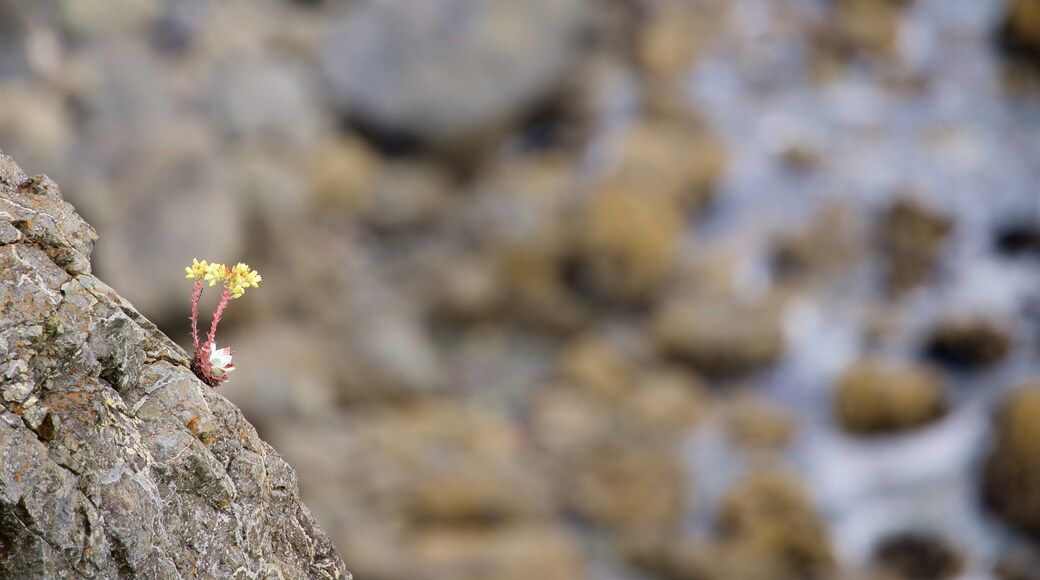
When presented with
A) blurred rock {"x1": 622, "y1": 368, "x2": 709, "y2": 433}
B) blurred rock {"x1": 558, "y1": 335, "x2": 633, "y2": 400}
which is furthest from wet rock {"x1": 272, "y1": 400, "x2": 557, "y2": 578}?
blurred rock {"x1": 622, "y1": 368, "x2": 709, "y2": 433}

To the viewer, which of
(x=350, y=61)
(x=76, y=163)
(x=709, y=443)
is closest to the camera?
(x=709, y=443)

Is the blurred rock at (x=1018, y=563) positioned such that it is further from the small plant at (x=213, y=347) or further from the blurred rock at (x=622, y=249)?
the small plant at (x=213, y=347)

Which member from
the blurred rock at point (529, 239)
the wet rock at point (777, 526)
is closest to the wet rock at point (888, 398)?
the wet rock at point (777, 526)

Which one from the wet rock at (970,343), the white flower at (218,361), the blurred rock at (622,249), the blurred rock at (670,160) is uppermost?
the blurred rock at (670,160)

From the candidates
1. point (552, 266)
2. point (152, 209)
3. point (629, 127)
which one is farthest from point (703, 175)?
point (152, 209)

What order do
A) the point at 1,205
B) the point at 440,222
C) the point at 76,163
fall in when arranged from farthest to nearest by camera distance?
the point at 440,222, the point at 76,163, the point at 1,205

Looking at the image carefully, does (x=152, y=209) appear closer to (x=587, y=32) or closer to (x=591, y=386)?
(x=591, y=386)

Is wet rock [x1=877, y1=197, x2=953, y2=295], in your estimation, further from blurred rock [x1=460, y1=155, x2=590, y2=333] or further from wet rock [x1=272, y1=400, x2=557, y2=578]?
wet rock [x1=272, y1=400, x2=557, y2=578]
